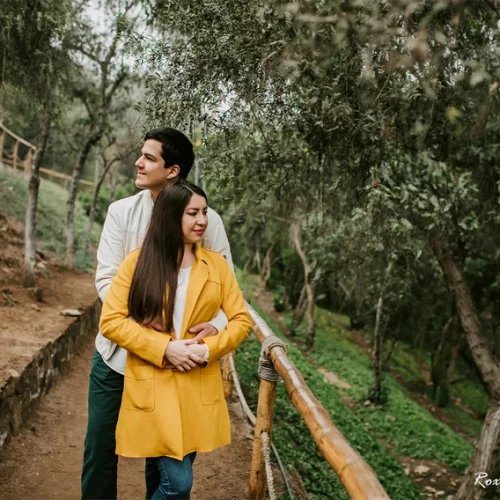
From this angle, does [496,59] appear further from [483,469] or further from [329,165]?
[483,469]

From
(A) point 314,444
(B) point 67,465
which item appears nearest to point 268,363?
(B) point 67,465

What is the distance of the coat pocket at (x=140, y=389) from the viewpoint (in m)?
2.12

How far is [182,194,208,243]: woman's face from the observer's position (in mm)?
2283

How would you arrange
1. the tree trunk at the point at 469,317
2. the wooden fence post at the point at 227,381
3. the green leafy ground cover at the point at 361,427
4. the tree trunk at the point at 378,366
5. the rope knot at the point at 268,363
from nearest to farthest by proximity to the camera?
1. the rope knot at the point at 268,363
2. the wooden fence post at the point at 227,381
3. the green leafy ground cover at the point at 361,427
4. the tree trunk at the point at 469,317
5. the tree trunk at the point at 378,366

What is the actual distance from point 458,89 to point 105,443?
4404mm

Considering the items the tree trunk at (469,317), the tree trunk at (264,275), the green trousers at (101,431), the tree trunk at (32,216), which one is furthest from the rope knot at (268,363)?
the tree trunk at (264,275)

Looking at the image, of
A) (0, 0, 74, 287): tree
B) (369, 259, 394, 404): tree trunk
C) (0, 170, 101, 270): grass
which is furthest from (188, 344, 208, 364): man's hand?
(0, 170, 101, 270): grass

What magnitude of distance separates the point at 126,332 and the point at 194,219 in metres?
0.53

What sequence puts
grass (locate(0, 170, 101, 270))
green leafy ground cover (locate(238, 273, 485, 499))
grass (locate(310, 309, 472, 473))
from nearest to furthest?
green leafy ground cover (locate(238, 273, 485, 499))
grass (locate(310, 309, 472, 473))
grass (locate(0, 170, 101, 270))

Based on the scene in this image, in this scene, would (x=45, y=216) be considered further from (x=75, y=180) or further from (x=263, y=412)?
(x=263, y=412)

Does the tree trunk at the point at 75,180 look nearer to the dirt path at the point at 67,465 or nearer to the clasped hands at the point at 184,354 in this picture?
the dirt path at the point at 67,465

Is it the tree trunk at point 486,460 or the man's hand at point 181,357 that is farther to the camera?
the tree trunk at point 486,460

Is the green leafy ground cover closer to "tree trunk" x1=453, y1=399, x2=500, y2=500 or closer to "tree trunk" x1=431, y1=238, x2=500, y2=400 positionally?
"tree trunk" x1=453, y1=399, x2=500, y2=500

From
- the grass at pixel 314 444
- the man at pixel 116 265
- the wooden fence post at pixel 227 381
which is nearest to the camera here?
the man at pixel 116 265
